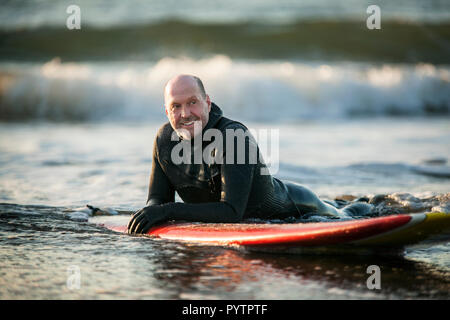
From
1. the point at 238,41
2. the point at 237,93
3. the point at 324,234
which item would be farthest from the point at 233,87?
the point at 324,234

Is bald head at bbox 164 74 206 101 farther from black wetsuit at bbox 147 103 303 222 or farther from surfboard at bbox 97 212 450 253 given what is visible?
surfboard at bbox 97 212 450 253

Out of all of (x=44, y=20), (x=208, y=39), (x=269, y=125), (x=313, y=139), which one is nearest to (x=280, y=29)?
(x=208, y=39)

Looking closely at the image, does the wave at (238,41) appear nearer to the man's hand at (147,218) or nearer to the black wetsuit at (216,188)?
the black wetsuit at (216,188)

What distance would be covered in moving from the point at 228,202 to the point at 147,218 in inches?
24.4

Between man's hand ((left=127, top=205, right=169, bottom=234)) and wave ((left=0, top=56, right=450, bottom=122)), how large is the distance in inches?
409

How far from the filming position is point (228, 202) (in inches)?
174

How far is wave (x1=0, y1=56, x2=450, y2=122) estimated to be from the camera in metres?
15.9

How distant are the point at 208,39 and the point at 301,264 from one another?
2097cm

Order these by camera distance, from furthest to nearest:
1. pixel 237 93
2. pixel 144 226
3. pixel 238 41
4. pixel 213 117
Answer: pixel 238 41
pixel 237 93
pixel 144 226
pixel 213 117

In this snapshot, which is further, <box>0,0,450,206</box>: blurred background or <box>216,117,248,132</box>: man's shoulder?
<box>0,0,450,206</box>: blurred background

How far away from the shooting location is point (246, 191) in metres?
4.41

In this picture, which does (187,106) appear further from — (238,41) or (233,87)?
(238,41)

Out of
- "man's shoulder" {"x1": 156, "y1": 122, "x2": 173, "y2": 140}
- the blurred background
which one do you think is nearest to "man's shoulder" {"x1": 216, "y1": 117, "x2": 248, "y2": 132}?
"man's shoulder" {"x1": 156, "y1": 122, "x2": 173, "y2": 140}
